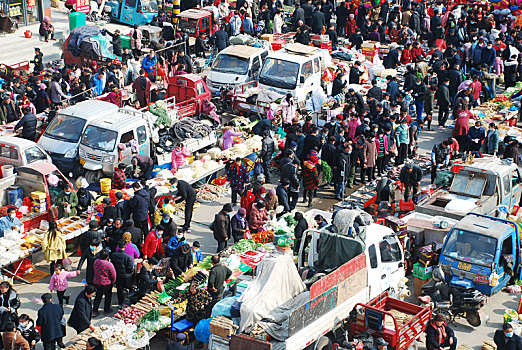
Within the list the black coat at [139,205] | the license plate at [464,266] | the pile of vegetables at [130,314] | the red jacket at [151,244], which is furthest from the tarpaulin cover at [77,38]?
the license plate at [464,266]

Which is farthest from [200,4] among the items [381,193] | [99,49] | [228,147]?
[381,193]

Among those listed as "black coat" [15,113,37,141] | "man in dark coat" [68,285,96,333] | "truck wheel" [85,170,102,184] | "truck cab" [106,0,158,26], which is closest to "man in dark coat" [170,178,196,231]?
"truck wheel" [85,170,102,184]

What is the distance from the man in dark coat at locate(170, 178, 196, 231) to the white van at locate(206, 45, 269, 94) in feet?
26.2

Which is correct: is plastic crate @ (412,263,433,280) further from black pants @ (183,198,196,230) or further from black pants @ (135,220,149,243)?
black pants @ (135,220,149,243)

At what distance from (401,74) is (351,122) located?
31.5 feet

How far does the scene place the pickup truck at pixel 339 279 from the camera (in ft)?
51.1

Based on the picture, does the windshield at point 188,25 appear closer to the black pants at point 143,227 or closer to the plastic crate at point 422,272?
the black pants at point 143,227

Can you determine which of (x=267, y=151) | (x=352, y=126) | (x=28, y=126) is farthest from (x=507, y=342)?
(x=28, y=126)

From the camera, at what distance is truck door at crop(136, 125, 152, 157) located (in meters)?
23.8

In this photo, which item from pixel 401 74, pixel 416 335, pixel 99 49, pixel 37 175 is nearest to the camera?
pixel 416 335

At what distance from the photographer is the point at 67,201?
21016 mm

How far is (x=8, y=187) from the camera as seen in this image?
21.3 metres

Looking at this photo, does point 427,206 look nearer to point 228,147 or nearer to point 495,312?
point 495,312

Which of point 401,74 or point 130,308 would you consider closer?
point 130,308
